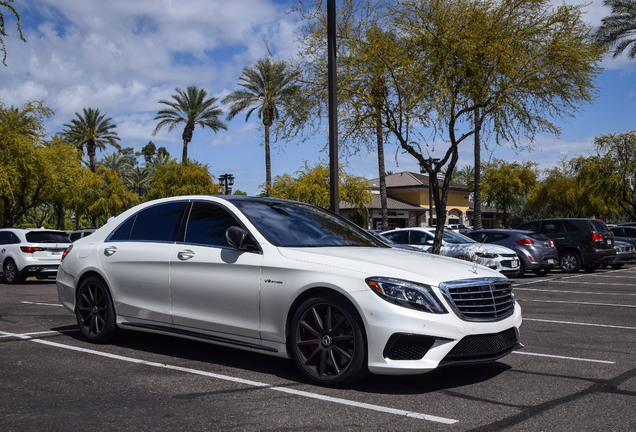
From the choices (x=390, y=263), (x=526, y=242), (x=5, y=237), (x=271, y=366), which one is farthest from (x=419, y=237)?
(x=390, y=263)

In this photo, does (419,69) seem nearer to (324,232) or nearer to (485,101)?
(485,101)

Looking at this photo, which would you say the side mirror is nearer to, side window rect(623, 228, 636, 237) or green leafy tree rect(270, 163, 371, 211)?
side window rect(623, 228, 636, 237)

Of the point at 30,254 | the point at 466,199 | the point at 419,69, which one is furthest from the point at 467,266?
the point at 466,199

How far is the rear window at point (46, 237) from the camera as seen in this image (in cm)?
1819

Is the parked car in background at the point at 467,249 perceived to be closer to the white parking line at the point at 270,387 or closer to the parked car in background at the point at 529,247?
the parked car in background at the point at 529,247

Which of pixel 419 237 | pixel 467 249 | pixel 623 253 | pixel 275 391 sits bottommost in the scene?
pixel 275 391

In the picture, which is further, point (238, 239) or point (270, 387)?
point (238, 239)

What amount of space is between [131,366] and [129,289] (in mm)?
977

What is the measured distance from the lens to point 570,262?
2109cm

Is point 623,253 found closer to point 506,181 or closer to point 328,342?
point 328,342

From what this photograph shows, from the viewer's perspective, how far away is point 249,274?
5.75 meters

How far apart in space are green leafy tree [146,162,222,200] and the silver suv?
93.5 feet

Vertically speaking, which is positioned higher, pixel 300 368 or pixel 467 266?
pixel 467 266

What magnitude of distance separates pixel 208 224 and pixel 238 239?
0.73 meters
